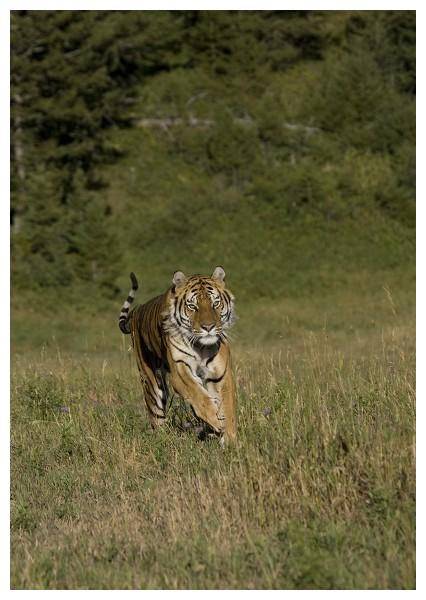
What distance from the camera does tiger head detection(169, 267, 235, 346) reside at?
24.6 ft

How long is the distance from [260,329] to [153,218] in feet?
31.5

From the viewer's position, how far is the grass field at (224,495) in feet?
17.4

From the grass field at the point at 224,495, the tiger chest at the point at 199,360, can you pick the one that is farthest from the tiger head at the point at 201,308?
the grass field at the point at 224,495

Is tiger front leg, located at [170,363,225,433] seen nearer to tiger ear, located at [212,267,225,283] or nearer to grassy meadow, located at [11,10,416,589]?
grassy meadow, located at [11,10,416,589]

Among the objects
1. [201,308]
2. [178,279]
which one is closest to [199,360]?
[201,308]

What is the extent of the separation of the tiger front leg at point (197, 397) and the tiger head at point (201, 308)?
29 centimetres

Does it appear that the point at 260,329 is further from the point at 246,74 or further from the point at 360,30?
the point at 360,30

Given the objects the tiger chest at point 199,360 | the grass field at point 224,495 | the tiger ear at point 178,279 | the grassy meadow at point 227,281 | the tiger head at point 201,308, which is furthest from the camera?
the tiger ear at point 178,279

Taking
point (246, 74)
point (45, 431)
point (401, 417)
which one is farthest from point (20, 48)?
point (401, 417)

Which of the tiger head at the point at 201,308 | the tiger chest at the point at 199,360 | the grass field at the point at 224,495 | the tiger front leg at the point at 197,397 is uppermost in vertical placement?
the tiger head at the point at 201,308

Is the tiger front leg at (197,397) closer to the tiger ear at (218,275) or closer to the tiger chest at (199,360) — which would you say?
the tiger chest at (199,360)

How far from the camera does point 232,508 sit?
6180 millimetres

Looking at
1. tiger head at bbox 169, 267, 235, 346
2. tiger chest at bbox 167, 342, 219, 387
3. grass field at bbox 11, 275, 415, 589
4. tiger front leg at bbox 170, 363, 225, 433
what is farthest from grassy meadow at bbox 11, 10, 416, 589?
tiger head at bbox 169, 267, 235, 346

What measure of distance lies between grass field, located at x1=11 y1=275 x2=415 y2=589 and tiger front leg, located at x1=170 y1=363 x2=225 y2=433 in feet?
0.76
